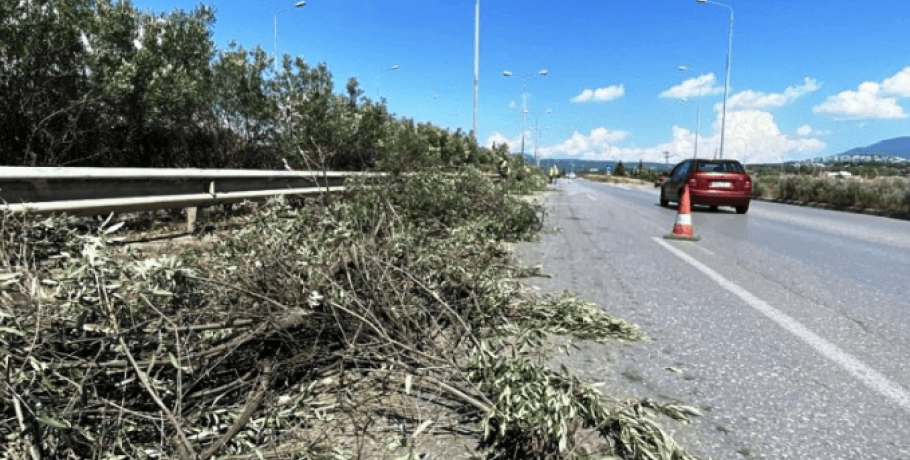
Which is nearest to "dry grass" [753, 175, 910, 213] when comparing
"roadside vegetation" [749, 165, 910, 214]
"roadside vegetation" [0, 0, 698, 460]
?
"roadside vegetation" [749, 165, 910, 214]

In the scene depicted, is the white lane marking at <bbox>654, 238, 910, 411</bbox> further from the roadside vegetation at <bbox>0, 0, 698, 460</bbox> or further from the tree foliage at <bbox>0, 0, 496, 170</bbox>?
the tree foliage at <bbox>0, 0, 496, 170</bbox>

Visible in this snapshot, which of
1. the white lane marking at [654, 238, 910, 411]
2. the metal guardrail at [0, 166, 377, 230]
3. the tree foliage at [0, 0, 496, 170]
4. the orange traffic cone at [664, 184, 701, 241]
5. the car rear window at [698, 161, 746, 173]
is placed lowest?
the white lane marking at [654, 238, 910, 411]

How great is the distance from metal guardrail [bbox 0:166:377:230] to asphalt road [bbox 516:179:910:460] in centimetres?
245

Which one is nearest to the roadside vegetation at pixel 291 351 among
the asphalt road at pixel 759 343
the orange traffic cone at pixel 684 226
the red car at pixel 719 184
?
the asphalt road at pixel 759 343

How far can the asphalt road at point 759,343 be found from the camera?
250 centimetres

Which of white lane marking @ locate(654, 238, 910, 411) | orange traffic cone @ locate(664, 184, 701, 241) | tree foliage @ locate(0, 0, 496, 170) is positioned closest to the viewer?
white lane marking @ locate(654, 238, 910, 411)

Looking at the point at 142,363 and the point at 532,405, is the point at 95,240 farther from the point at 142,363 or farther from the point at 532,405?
the point at 532,405

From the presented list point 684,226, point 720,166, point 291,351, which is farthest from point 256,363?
point 720,166

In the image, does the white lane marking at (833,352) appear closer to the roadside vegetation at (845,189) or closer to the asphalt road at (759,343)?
the asphalt road at (759,343)

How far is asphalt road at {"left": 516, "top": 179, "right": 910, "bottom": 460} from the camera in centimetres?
250

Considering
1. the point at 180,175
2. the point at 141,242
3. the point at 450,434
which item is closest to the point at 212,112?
the point at 180,175

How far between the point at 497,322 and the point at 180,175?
4154 mm

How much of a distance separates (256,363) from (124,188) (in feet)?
12.3

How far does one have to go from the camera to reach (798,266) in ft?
22.9
